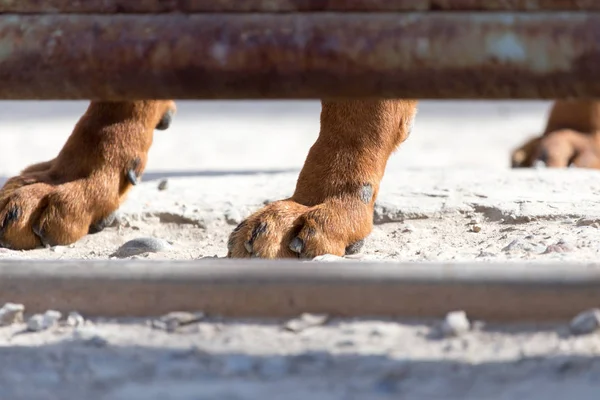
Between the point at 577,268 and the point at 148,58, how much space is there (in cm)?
63

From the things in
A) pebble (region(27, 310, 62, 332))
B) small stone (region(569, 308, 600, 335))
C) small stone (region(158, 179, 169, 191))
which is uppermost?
small stone (region(158, 179, 169, 191))

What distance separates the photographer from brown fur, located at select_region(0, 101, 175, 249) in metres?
2.10

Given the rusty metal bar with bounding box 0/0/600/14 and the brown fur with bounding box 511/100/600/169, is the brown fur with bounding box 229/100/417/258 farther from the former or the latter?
the brown fur with bounding box 511/100/600/169

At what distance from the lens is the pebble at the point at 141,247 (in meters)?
2.05

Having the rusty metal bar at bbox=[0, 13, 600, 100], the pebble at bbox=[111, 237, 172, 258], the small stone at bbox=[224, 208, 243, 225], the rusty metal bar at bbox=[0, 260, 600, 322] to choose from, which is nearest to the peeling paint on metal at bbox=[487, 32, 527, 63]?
the rusty metal bar at bbox=[0, 13, 600, 100]

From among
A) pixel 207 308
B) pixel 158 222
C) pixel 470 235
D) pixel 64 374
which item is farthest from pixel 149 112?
pixel 64 374

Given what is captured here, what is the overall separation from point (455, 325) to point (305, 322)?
204 millimetres

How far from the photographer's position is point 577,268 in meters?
1.38

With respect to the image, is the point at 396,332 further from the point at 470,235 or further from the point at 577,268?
the point at 470,235

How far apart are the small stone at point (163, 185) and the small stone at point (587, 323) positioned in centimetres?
149

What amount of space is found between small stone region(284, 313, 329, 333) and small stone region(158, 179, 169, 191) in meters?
1.28

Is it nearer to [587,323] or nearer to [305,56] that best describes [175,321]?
[305,56]

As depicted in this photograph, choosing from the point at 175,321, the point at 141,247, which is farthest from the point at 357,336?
the point at 141,247

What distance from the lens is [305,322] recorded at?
1385 millimetres
